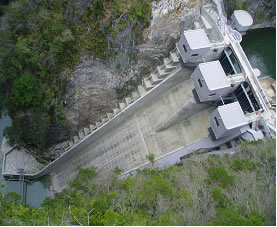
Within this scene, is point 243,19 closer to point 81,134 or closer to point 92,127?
point 92,127

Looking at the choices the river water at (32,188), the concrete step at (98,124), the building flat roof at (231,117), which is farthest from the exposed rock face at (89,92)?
the building flat roof at (231,117)

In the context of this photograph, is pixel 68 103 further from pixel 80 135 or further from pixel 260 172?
pixel 260 172

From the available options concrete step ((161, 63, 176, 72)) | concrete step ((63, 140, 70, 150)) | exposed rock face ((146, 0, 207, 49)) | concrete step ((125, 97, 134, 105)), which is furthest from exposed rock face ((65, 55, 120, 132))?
exposed rock face ((146, 0, 207, 49))

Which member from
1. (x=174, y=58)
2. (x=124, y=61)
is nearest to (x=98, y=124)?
(x=124, y=61)

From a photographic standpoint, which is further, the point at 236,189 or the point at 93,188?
the point at 93,188

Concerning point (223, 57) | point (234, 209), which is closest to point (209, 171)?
point (234, 209)
